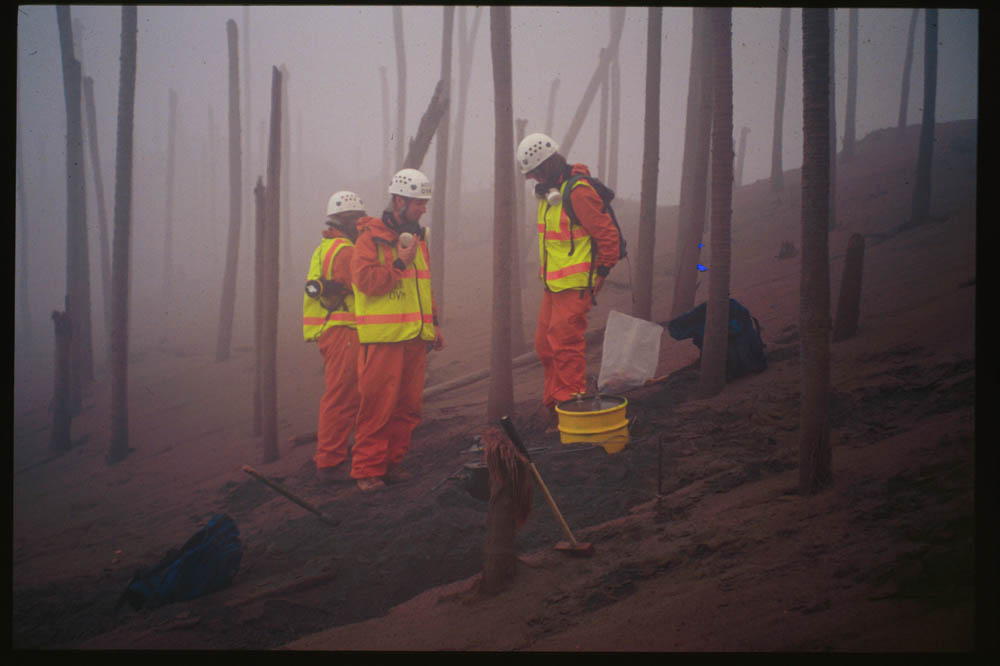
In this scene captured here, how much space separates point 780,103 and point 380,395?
49.8ft

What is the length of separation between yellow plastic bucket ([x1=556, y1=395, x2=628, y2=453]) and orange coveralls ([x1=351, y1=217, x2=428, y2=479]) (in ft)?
4.39

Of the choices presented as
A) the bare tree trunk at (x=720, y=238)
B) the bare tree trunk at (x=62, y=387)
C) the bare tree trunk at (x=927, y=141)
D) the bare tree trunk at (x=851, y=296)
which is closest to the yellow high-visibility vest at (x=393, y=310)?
the bare tree trunk at (x=720, y=238)

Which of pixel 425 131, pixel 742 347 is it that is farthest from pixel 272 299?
pixel 742 347

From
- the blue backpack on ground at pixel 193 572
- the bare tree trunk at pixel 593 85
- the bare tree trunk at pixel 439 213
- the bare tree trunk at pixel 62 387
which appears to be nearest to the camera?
the blue backpack on ground at pixel 193 572

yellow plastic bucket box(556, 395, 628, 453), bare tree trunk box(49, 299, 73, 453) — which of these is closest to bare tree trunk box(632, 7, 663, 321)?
yellow plastic bucket box(556, 395, 628, 453)

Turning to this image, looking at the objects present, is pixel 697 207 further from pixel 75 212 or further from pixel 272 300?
pixel 75 212

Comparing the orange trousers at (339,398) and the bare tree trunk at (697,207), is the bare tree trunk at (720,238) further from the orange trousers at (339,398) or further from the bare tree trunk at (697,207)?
the orange trousers at (339,398)

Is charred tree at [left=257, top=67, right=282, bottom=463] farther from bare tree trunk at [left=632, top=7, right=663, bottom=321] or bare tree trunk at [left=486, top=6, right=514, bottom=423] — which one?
bare tree trunk at [left=632, top=7, right=663, bottom=321]

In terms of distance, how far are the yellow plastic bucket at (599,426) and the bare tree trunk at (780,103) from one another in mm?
14031

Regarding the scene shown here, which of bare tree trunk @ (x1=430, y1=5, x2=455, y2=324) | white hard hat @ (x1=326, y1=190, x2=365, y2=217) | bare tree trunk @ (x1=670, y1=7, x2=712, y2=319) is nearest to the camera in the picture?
white hard hat @ (x1=326, y1=190, x2=365, y2=217)

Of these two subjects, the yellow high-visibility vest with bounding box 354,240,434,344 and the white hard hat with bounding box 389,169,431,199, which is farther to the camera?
the white hard hat with bounding box 389,169,431,199

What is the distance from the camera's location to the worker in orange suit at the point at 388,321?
5.24 metres

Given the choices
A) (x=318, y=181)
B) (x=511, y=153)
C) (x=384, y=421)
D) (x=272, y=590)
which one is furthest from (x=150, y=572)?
(x=318, y=181)

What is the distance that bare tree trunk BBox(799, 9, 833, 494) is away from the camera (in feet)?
11.3
